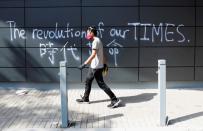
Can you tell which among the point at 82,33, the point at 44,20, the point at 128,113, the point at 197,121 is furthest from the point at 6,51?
the point at 197,121

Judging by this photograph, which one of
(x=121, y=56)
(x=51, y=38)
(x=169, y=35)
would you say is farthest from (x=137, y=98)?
(x=51, y=38)

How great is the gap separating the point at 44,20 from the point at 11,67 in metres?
1.57

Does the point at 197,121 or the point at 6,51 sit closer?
the point at 197,121

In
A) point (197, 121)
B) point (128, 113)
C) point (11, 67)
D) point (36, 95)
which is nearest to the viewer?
point (197, 121)

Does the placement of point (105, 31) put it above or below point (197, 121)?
above

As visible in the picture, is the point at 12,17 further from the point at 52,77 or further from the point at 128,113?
the point at 128,113

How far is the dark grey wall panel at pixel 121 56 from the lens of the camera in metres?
11.9

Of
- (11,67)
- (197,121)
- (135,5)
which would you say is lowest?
(197,121)

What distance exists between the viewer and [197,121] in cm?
859

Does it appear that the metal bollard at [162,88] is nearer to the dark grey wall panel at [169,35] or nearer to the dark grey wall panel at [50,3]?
the dark grey wall panel at [169,35]

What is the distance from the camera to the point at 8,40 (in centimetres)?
1196

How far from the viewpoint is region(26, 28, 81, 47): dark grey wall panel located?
11898 millimetres

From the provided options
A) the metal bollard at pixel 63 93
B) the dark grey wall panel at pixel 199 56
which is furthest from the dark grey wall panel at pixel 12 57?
the dark grey wall panel at pixel 199 56

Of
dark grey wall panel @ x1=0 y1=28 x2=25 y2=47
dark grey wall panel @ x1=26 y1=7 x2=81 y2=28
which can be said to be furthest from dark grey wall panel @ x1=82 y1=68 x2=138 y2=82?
dark grey wall panel @ x1=0 y1=28 x2=25 y2=47
